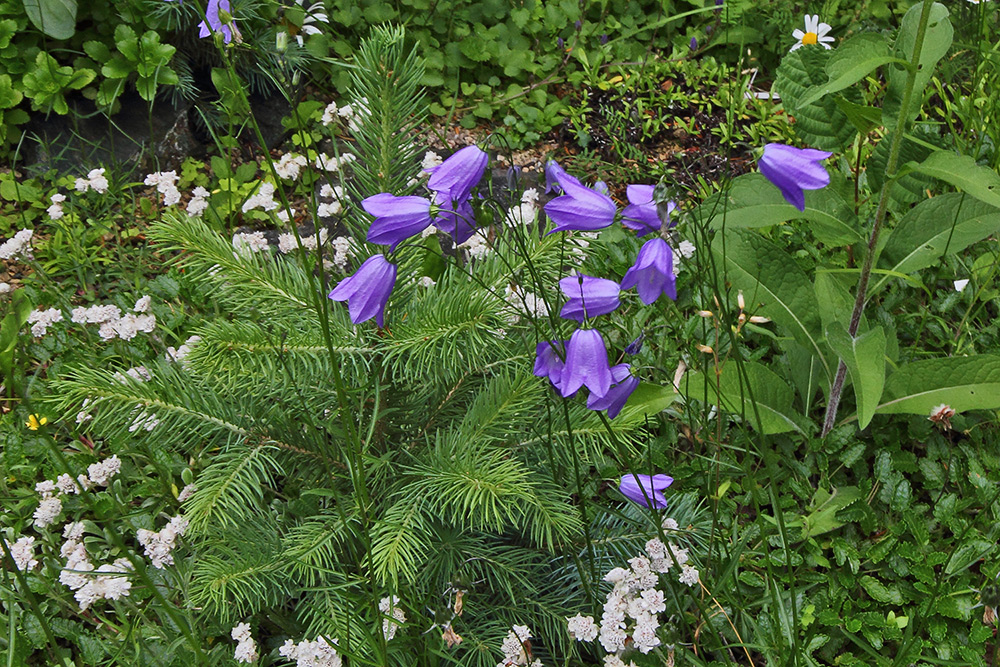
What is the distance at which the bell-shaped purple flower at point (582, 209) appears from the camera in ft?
4.08

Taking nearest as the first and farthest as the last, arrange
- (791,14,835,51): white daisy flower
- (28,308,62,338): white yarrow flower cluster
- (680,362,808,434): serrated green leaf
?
(680,362,808,434): serrated green leaf
(28,308,62,338): white yarrow flower cluster
(791,14,835,51): white daisy flower

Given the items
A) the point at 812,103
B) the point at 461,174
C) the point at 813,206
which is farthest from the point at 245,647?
the point at 812,103

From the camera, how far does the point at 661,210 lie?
1.12 metres

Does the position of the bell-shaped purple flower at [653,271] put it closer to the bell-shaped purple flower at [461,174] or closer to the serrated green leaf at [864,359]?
the bell-shaped purple flower at [461,174]

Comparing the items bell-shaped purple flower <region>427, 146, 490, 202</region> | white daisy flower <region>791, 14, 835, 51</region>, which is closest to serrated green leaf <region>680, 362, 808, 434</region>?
bell-shaped purple flower <region>427, 146, 490, 202</region>

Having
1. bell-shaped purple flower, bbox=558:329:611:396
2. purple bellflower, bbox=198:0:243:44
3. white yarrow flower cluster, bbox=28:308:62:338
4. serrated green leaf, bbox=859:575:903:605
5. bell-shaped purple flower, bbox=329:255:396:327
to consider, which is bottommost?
serrated green leaf, bbox=859:575:903:605

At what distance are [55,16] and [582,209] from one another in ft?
A: 10.0

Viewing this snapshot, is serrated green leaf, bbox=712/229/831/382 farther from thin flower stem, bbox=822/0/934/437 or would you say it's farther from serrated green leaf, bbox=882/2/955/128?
serrated green leaf, bbox=882/2/955/128

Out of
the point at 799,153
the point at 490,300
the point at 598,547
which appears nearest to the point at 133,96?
the point at 490,300

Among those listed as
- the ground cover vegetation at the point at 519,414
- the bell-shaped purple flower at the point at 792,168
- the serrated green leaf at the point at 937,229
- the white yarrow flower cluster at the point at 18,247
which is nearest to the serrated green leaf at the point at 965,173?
the ground cover vegetation at the point at 519,414

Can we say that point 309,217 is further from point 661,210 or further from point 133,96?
point 661,210

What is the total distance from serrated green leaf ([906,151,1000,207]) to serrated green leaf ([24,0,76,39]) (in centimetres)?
327

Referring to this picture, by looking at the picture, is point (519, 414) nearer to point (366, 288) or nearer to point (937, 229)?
point (366, 288)

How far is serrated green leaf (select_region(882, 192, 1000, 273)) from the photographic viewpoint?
209 centimetres
